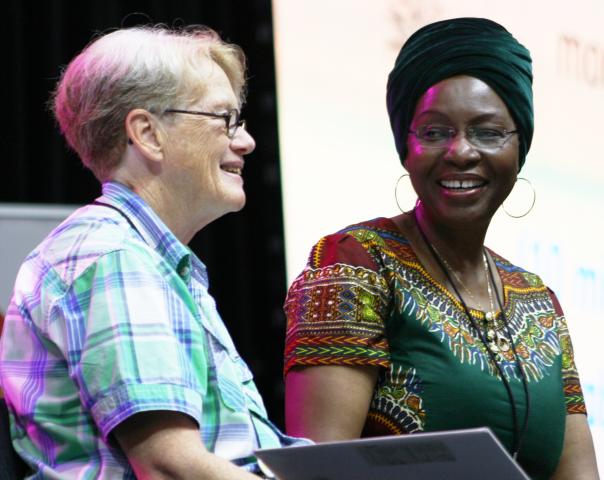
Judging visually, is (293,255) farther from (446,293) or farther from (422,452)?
(422,452)

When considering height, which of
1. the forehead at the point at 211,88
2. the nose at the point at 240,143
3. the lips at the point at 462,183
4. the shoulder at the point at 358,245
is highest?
the forehead at the point at 211,88

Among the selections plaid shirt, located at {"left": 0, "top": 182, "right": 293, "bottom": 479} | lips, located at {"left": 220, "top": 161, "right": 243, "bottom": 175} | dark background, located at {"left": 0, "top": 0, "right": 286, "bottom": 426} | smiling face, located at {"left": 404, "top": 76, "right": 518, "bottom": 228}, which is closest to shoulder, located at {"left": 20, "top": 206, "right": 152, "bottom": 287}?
plaid shirt, located at {"left": 0, "top": 182, "right": 293, "bottom": 479}

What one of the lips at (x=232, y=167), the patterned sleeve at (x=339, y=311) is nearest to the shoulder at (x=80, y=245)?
the lips at (x=232, y=167)

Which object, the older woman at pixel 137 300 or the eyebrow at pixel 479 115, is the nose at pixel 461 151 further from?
the older woman at pixel 137 300

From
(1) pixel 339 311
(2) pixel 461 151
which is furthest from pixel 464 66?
(1) pixel 339 311

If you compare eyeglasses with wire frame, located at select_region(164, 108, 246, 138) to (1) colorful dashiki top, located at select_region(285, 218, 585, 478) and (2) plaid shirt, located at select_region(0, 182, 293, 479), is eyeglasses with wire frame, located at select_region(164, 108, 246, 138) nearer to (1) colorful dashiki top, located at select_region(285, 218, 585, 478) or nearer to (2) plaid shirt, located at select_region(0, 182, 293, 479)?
(2) plaid shirt, located at select_region(0, 182, 293, 479)

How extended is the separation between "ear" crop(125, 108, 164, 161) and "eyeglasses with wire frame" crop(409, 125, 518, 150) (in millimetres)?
675

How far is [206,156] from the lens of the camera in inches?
81.1

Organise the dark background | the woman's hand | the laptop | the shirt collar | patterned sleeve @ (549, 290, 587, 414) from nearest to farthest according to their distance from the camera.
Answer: the laptop → the shirt collar → the woman's hand → patterned sleeve @ (549, 290, 587, 414) → the dark background

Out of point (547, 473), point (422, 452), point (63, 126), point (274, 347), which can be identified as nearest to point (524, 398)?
point (547, 473)

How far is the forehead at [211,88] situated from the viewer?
6.82 ft

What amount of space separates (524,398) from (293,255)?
1287 mm

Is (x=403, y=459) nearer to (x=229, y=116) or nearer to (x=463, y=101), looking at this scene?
(x=229, y=116)

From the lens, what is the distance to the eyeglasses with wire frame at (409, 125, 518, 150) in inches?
97.9
